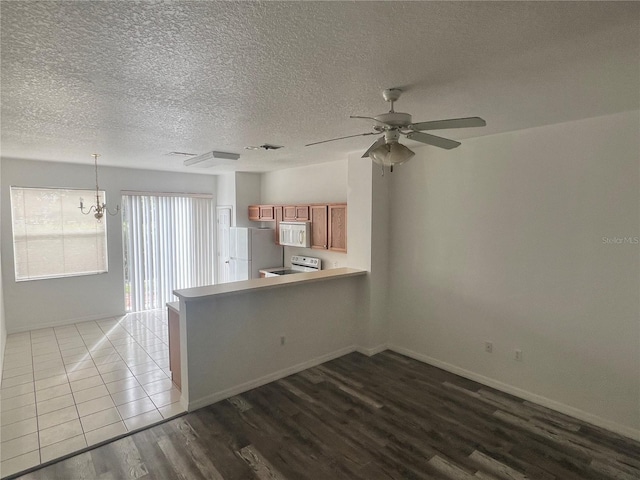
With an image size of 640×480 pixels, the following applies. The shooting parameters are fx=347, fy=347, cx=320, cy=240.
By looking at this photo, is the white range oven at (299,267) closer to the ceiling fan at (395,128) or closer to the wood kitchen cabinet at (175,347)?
the wood kitchen cabinet at (175,347)

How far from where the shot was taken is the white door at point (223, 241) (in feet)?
22.7

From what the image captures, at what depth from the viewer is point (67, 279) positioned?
18.4ft

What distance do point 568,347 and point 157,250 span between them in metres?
6.34

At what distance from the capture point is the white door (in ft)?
22.7

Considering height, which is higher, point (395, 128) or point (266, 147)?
point (266, 147)

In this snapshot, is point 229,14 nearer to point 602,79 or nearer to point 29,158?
point 602,79

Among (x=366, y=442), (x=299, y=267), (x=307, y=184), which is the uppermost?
(x=307, y=184)

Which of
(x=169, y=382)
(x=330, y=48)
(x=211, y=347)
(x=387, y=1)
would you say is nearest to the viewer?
(x=387, y=1)

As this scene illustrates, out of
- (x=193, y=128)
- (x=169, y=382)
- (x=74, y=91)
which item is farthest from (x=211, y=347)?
(x=74, y=91)

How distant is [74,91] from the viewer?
2.27 m

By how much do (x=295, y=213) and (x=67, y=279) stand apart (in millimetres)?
3838

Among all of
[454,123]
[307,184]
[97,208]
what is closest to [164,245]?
[97,208]

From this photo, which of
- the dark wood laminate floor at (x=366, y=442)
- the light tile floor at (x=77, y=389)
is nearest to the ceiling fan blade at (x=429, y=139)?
the dark wood laminate floor at (x=366, y=442)

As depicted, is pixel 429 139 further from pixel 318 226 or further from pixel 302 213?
pixel 302 213
